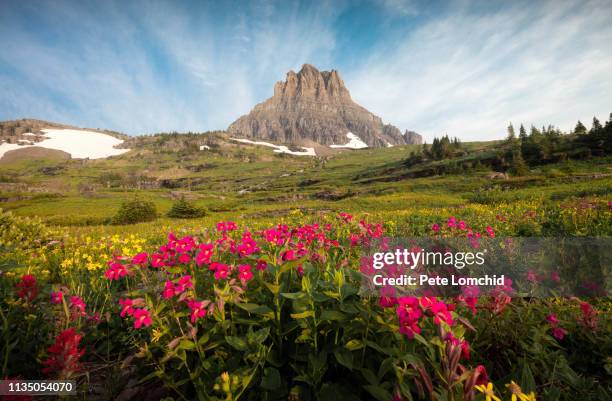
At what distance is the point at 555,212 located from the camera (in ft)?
36.7

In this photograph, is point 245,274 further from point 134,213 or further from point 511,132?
point 511,132

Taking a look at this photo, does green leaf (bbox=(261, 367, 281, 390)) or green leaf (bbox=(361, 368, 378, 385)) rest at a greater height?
green leaf (bbox=(361, 368, 378, 385))

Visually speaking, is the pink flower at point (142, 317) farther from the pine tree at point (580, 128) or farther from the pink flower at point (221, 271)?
the pine tree at point (580, 128)

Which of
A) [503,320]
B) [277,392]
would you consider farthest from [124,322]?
[503,320]

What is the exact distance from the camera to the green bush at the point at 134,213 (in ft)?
91.4

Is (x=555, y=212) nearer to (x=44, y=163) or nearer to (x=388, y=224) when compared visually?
(x=388, y=224)

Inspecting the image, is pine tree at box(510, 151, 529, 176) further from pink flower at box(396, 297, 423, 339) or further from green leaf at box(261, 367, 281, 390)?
green leaf at box(261, 367, 281, 390)

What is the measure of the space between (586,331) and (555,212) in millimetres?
11372

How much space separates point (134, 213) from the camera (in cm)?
2830

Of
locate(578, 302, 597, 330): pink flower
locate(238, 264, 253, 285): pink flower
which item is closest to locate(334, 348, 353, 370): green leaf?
locate(238, 264, 253, 285): pink flower

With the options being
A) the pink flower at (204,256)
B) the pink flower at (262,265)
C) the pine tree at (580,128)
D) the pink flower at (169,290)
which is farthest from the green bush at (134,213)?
the pine tree at (580,128)

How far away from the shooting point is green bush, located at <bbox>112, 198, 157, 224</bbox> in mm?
27844

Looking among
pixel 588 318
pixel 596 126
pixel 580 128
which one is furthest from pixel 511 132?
pixel 588 318

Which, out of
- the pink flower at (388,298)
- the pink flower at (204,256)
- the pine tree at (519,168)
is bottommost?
the pine tree at (519,168)
